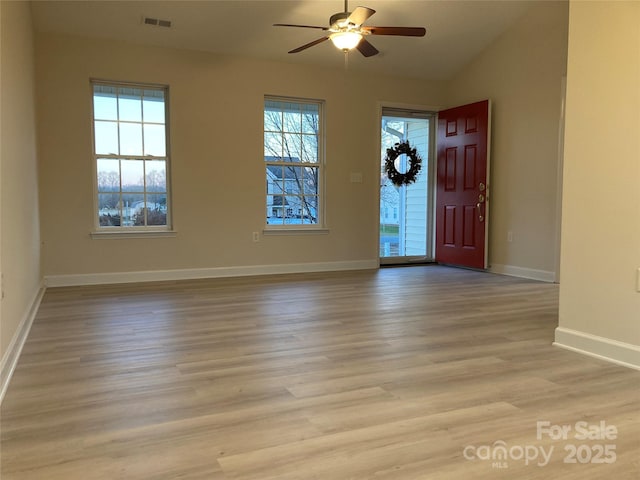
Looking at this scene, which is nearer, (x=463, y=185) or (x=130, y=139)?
(x=130, y=139)

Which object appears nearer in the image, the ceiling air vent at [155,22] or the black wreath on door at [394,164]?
the ceiling air vent at [155,22]

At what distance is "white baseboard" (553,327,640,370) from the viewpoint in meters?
2.61

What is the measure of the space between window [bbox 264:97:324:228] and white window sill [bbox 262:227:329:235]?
0.25 feet

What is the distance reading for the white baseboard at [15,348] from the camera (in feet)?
7.50

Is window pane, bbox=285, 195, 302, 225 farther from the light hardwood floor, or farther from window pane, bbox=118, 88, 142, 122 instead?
the light hardwood floor

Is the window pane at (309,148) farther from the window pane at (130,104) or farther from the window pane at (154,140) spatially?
the window pane at (130,104)

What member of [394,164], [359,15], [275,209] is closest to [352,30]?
[359,15]

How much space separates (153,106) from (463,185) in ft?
12.8

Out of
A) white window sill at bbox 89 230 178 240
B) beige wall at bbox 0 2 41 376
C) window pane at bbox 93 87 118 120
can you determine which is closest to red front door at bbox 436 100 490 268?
white window sill at bbox 89 230 178 240

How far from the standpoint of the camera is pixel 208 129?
225 inches

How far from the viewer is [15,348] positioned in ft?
8.95

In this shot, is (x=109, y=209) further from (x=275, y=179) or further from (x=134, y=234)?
(x=275, y=179)

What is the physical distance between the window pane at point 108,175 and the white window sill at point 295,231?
68.7 inches

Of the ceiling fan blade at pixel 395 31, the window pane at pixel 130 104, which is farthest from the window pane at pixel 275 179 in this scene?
the ceiling fan blade at pixel 395 31
